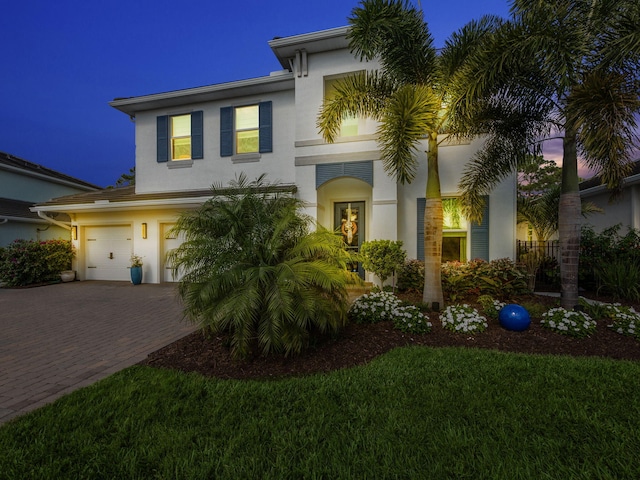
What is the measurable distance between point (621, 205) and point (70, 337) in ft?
50.9

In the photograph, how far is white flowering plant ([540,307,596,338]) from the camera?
4.24 m

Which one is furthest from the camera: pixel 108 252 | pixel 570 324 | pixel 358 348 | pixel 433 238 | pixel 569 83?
pixel 108 252

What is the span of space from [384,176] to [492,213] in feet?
9.91

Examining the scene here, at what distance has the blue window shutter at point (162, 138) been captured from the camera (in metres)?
10.7

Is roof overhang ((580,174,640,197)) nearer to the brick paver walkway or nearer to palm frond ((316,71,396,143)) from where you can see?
palm frond ((316,71,396,143))

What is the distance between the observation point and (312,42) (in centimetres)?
846

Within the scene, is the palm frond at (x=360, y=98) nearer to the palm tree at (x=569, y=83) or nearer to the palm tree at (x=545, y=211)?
the palm tree at (x=569, y=83)

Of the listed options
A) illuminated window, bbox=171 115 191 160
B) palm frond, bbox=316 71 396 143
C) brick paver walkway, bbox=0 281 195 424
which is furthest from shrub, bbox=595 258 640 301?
illuminated window, bbox=171 115 191 160

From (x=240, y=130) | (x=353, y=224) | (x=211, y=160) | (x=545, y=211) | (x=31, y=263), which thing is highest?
(x=240, y=130)

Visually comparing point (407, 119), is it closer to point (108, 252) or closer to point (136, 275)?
point (136, 275)

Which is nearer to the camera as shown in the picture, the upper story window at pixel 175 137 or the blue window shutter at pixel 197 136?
the blue window shutter at pixel 197 136

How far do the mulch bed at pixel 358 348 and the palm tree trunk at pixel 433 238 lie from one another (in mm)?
997

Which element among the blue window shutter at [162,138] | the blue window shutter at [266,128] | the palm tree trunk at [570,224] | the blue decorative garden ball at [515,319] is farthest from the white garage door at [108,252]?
the palm tree trunk at [570,224]

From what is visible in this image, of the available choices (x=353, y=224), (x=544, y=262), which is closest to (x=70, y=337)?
(x=353, y=224)
